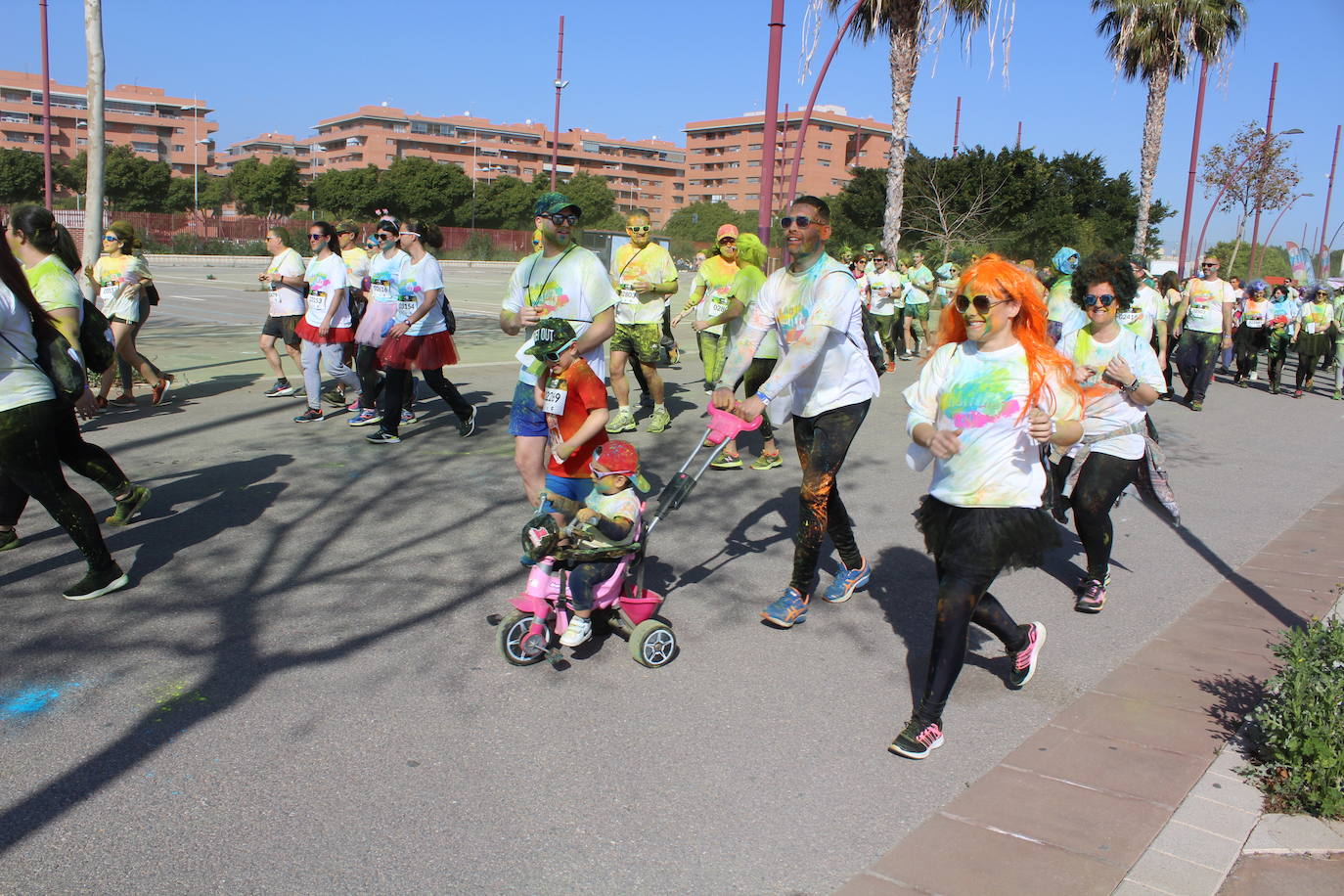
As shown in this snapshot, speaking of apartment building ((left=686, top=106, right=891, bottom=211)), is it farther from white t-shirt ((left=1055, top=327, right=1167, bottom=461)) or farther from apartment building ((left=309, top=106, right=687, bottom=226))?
white t-shirt ((left=1055, top=327, right=1167, bottom=461))

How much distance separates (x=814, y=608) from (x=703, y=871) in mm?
2308

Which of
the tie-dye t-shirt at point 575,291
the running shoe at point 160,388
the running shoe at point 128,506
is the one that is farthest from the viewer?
the running shoe at point 160,388

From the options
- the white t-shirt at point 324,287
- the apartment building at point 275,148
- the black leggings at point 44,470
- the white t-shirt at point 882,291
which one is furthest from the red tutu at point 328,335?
the apartment building at point 275,148

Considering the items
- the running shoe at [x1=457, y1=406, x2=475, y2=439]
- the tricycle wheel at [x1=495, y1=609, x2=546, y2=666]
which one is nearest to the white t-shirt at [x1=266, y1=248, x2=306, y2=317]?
A: the running shoe at [x1=457, y1=406, x2=475, y2=439]

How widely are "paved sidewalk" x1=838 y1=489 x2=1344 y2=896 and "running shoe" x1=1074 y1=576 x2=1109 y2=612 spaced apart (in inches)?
13.7

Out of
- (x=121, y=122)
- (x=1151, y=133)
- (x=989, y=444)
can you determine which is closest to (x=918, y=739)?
(x=989, y=444)

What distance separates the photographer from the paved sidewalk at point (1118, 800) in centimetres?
286

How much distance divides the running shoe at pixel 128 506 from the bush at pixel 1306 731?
540 cm

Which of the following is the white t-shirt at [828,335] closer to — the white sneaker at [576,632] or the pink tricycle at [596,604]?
the pink tricycle at [596,604]

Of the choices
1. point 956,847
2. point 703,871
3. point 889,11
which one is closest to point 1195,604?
point 956,847

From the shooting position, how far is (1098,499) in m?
5.13

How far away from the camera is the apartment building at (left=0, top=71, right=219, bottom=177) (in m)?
109

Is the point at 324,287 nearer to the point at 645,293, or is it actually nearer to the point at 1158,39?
the point at 645,293

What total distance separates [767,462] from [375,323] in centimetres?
340
